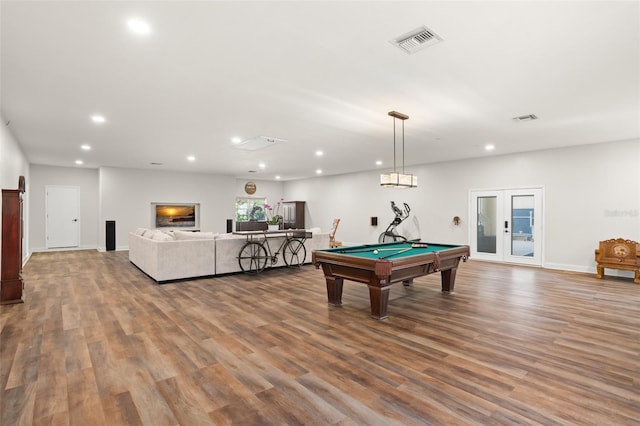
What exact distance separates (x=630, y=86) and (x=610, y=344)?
2.89 meters

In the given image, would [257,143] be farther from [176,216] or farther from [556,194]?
[556,194]

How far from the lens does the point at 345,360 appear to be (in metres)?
2.88

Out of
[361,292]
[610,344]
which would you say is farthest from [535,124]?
[361,292]

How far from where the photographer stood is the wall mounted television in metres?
11.4

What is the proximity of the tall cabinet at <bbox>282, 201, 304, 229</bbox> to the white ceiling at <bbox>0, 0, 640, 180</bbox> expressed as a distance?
24.9ft

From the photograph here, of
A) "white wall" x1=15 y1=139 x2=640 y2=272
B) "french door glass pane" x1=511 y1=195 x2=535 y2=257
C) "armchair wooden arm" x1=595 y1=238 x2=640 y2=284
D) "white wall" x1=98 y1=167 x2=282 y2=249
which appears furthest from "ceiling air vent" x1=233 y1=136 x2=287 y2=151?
"armchair wooden arm" x1=595 y1=238 x2=640 y2=284

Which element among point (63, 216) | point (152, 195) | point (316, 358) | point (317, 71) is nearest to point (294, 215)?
point (152, 195)

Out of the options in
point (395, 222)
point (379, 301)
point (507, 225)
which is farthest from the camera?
point (395, 222)

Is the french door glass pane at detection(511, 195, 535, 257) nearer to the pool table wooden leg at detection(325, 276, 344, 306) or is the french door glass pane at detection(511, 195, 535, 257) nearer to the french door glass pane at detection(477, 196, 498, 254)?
the french door glass pane at detection(477, 196, 498, 254)

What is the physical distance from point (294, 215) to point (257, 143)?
7224 millimetres

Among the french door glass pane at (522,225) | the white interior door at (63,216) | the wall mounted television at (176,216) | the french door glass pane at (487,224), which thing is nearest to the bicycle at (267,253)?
the french door glass pane at (487,224)

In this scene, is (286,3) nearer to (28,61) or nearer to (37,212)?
(28,61)

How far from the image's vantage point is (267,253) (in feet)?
23.7

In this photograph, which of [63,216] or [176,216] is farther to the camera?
[176,216]
